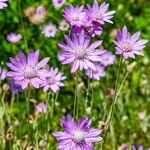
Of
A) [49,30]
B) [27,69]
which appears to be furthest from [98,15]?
[49,30]

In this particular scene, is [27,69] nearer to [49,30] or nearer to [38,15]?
[49,30]

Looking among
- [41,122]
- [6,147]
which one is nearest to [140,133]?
[41,122]

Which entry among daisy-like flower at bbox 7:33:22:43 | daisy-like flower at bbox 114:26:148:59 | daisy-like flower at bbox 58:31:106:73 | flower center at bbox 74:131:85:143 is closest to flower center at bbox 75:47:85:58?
daisy-like flower at bbox 58:31:106:73

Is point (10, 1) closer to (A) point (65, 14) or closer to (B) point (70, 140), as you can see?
(A) point (65, 14)

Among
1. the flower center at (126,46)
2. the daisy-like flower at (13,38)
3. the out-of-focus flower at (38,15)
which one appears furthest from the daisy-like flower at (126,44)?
the daisy-like flower at (13,38)

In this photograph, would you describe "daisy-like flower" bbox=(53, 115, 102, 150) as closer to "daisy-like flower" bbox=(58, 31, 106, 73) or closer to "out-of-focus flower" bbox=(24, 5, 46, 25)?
"daisy-like flower" bbox=(58, 31, 106, 73)
